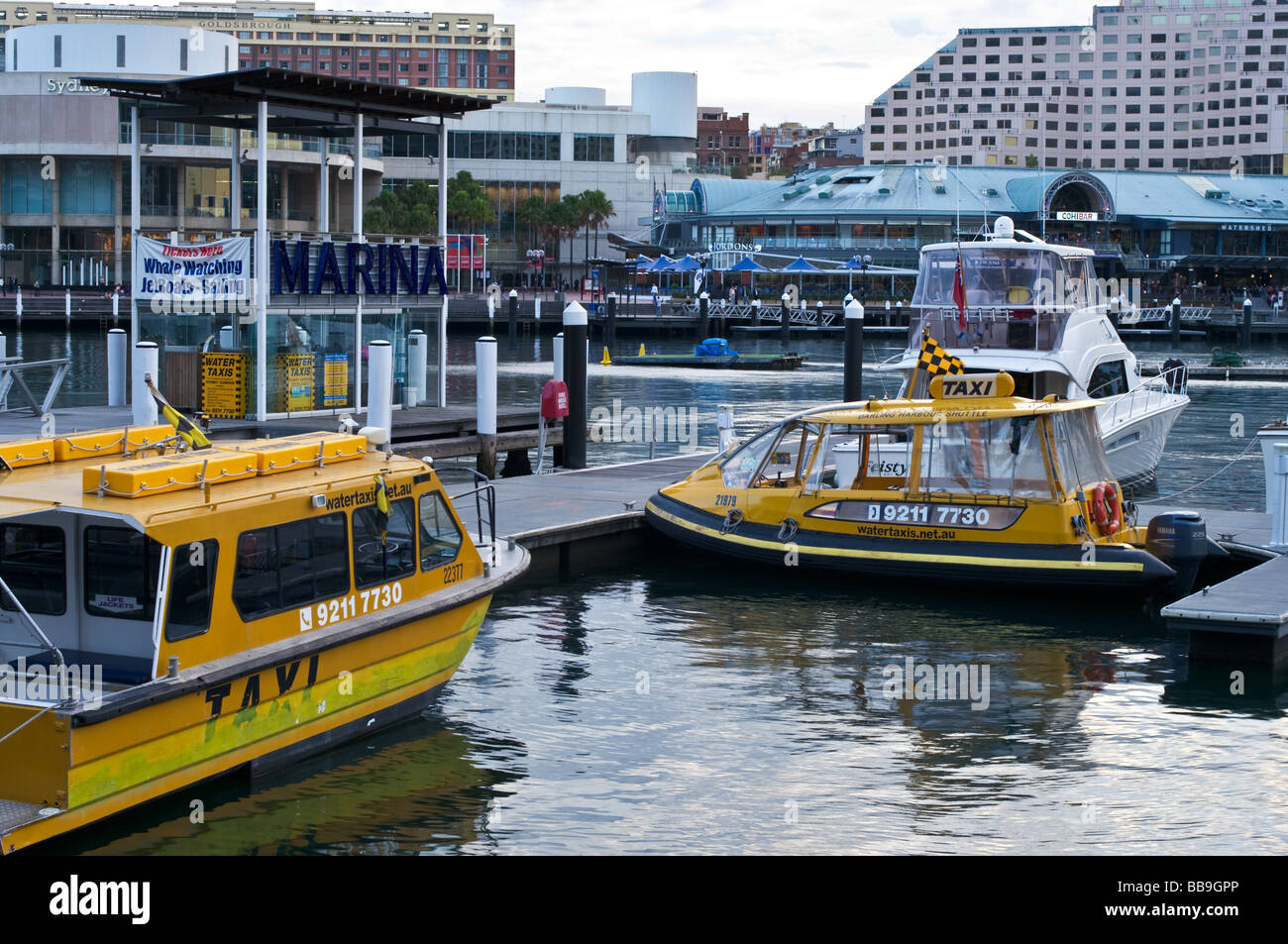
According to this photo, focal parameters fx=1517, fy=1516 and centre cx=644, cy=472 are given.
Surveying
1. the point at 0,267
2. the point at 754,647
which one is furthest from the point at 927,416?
the point at 0,267

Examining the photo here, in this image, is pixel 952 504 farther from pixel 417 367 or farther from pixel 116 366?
pixel 116 366

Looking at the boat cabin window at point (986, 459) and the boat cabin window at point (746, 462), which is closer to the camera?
the boat cabin window at point (986, 459)

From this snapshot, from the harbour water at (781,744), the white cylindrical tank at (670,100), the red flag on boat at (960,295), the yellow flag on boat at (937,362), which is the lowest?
the harbour water at (781,744)

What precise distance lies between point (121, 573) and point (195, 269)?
13.8 meters

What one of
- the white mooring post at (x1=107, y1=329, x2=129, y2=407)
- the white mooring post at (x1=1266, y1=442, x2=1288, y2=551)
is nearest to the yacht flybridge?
the white mooring post at (x1=1266, y1=442, x2=1288, y2=551)

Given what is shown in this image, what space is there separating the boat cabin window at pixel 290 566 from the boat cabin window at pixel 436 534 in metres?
1.11

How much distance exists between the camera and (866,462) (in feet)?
65.8

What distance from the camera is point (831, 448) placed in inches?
826

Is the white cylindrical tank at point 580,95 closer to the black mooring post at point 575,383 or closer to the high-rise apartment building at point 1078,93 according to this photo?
the high-rise apartment building at point 1078,93

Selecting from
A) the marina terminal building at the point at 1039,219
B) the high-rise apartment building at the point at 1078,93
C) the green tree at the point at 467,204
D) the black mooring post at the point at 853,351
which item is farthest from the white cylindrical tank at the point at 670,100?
the black mooring post at the point at 853,351

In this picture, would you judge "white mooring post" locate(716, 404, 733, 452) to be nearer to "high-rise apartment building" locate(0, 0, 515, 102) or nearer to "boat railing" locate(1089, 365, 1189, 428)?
"boat railing" locate(1089, 365, 1189, 428)

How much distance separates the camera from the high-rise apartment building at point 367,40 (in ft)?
608

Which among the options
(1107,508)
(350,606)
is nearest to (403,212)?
(1107,508)
